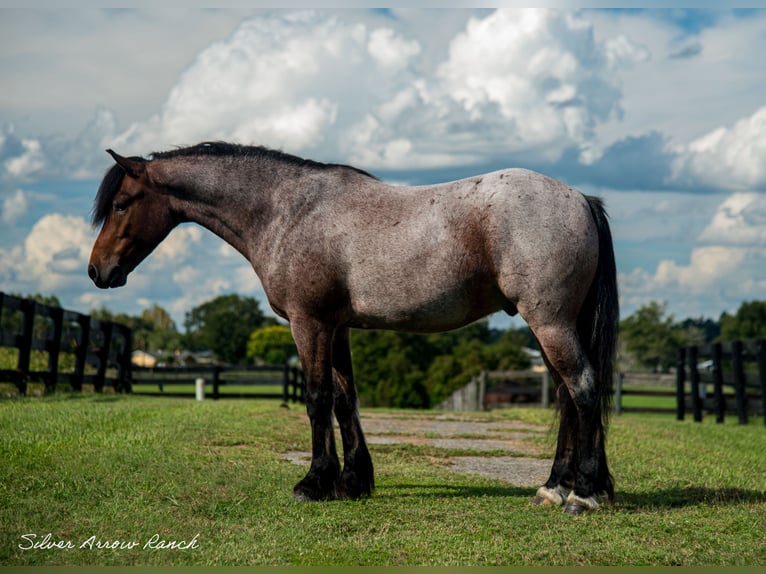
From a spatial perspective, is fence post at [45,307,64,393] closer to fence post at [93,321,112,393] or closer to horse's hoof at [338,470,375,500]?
fence post at [93,321,112,393]

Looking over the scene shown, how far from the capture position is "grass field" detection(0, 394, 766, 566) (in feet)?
14.8

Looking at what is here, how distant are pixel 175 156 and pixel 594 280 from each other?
3374 mm

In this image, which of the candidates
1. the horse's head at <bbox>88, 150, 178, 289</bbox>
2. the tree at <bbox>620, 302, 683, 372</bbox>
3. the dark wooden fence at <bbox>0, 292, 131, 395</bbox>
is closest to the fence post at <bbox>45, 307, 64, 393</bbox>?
the dark wooden fence at <bbox>0, 292, 131, 395</bbox>

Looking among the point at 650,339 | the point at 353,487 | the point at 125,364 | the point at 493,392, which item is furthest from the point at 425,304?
the point at 650,339

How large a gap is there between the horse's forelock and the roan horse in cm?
1

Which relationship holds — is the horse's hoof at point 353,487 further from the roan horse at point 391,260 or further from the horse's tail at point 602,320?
the horse's tail at point 602,320

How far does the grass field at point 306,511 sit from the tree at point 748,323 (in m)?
79.3

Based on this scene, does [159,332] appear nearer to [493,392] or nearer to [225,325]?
[225,325]

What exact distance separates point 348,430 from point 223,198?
79.5 inches

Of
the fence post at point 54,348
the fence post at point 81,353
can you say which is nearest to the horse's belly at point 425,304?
the fence post at point 54,348

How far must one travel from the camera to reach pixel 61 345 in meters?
16.0

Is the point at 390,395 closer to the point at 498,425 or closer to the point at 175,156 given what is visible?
the point at 498,425

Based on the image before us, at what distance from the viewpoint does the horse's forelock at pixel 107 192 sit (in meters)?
6.66

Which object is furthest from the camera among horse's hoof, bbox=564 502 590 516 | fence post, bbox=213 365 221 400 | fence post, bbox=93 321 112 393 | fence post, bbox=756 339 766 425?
fence post, bbox=213 365 221 400
